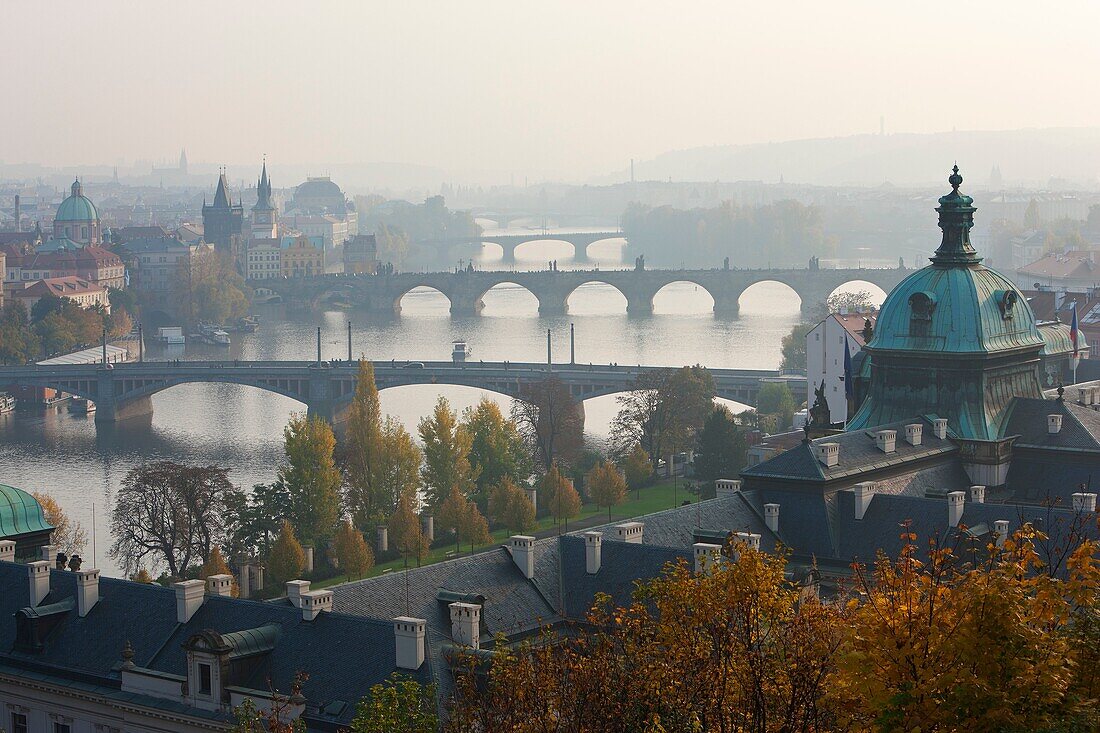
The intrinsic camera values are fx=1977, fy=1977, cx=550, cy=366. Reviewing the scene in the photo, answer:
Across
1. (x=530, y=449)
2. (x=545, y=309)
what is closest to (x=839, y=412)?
(x=530, y=449)

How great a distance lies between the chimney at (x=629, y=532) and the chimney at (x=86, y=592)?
801 cm

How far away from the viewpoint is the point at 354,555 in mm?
45406

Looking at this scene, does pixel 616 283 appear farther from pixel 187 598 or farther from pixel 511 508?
pixel 187 598

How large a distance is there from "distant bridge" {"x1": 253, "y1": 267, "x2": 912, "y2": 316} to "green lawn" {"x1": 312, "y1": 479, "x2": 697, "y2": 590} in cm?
6935

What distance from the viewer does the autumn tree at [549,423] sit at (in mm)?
64938

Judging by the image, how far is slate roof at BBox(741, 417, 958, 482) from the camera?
33781 millimetres

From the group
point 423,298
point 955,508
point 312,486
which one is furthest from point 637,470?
point 423,298

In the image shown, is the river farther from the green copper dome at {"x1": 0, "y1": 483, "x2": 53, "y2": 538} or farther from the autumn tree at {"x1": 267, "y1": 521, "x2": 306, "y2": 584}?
the green copper dome at {"x1": 0, "y1": 483, "x2": 53, "y2": 538}

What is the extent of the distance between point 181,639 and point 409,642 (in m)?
4.47

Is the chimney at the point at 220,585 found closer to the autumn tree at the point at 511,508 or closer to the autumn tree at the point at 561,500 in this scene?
the autumn tree at the point at 511,508

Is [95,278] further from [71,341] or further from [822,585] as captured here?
[822,585]

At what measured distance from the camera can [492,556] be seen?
29.0m

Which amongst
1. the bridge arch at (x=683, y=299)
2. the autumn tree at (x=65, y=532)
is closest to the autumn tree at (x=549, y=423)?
the autumn tree at (x=65, y=532)

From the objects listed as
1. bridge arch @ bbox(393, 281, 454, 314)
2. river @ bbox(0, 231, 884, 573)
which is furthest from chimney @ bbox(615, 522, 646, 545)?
bridge arch @ bbox(393, 281, 454, 314)
